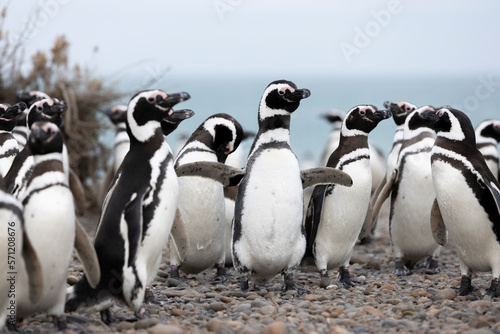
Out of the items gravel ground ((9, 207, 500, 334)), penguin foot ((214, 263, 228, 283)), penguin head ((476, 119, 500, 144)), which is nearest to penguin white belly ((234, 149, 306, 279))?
gravel ground ((9, 207, 500, 334))

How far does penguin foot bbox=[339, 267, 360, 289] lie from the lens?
5.46 metres

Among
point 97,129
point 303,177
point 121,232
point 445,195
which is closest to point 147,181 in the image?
point 121,232

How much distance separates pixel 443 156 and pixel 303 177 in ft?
3.45

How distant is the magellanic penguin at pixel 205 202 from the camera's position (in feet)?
18.3

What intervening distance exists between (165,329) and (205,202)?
207cm

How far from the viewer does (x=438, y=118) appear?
16.9 feet

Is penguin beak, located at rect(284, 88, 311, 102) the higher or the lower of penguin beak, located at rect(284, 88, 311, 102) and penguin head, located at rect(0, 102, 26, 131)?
the higher

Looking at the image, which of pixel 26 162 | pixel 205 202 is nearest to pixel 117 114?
pixel 205 202

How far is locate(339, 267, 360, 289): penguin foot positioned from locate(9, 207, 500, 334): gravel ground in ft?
0.31

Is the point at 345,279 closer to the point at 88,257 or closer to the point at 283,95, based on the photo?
the point at 283,95

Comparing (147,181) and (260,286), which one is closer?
(147,181)

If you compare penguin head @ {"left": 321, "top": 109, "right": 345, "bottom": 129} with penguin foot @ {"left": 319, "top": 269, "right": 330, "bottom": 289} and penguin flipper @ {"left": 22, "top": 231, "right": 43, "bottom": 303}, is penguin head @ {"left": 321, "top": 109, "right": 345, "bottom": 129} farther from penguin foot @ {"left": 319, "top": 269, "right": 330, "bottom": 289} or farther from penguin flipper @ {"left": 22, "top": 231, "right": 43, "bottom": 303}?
penguin flipper @ {"left": 22, "top": 231, "right": 43, "bottom": 303}

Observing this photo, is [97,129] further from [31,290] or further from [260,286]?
[31,290]

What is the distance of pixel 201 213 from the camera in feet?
18.3
